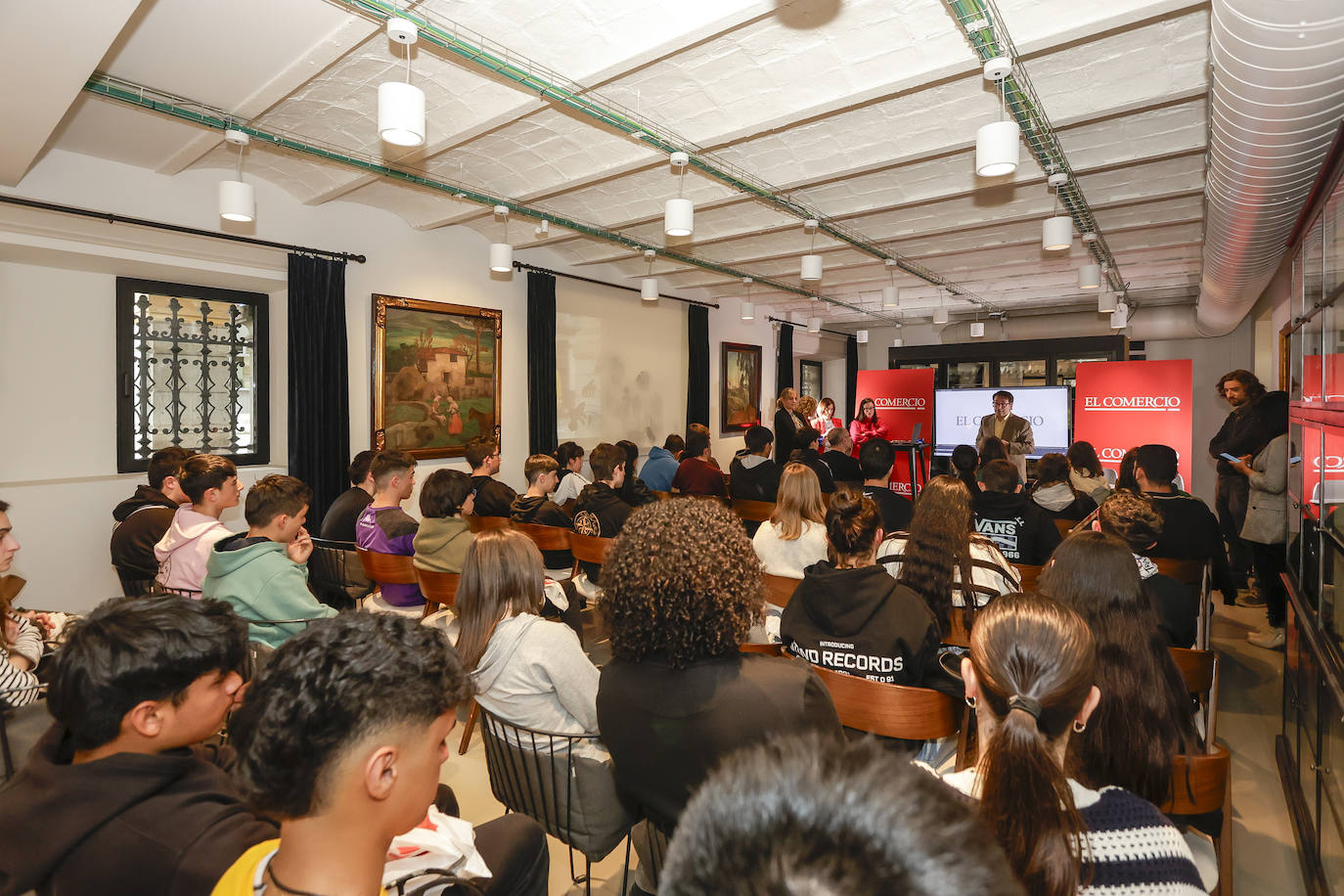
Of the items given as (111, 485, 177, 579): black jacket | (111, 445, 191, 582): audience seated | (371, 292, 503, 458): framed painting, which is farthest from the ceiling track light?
(371, 292, 503, 458): framed painting

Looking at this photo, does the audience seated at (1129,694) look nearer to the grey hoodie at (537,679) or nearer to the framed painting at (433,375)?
the grey hoodie at (537,679)

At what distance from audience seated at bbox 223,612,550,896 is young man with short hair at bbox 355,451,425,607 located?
2.73 meters

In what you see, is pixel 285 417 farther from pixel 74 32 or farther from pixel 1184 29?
pixel 1184 29

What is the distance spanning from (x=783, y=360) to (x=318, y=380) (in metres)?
7.33

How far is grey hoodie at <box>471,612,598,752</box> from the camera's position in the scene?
1.82m

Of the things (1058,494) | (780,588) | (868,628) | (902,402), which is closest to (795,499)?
(780,588)

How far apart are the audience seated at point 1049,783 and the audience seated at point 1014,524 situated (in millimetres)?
2406

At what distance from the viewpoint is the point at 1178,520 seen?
3.19m

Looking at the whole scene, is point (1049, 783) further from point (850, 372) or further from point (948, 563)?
point (850, 372)

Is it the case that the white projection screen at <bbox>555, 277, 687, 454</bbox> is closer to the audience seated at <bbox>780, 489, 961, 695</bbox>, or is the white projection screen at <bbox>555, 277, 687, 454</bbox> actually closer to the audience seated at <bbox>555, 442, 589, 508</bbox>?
the audience seated at <bbox>555, 442, 589, 508</bbox>

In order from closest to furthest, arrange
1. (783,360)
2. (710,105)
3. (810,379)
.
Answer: (710,105)
(783,360)
(810,379)

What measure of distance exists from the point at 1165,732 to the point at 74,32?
390cm

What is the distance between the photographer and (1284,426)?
13.9 feet

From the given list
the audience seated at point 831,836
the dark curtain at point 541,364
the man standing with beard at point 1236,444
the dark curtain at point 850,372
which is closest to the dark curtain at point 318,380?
the dark curtain at point 541,364
